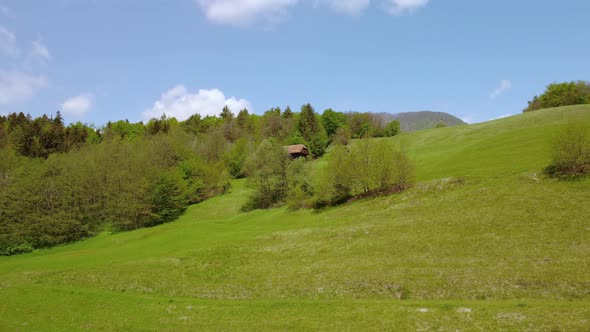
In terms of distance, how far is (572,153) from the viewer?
1585 inches

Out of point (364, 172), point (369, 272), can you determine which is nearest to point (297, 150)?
point (364, 172)

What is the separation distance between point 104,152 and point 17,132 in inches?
1092

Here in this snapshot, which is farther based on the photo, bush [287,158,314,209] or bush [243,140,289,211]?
bush [243,140,289,211]

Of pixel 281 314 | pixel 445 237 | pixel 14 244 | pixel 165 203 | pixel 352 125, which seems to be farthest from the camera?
pixel 352 125

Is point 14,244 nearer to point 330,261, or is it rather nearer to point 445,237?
point 330,261

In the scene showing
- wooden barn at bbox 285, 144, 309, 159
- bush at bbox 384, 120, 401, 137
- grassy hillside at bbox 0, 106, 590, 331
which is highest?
bush at bbox 384, 120, 401, 137

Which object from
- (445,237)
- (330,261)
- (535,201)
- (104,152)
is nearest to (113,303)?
(330,261)

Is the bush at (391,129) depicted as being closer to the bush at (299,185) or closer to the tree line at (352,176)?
the bush at (299,185)

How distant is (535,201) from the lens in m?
35.5

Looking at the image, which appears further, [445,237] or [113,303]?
[445,237]

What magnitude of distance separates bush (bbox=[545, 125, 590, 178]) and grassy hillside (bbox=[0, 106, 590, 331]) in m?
2.45

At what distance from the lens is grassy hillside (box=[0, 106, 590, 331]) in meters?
19.5

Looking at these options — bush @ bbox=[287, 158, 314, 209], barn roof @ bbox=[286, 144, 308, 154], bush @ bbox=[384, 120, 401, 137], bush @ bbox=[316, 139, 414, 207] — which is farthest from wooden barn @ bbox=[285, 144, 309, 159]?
bush @ bbox=[316, 139, 414, 207]

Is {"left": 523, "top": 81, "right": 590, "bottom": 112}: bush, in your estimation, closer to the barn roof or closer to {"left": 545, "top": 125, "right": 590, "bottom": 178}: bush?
the barn roof
